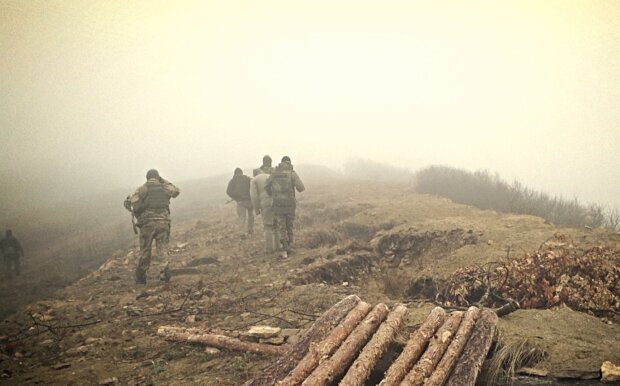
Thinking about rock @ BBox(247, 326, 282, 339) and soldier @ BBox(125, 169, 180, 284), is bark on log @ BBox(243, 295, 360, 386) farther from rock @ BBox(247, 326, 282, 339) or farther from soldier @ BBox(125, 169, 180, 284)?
soldier @ BBox(125, 169, 180, 284)

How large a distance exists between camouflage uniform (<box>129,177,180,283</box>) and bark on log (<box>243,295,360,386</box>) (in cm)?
502

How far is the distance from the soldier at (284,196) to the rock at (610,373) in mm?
6637

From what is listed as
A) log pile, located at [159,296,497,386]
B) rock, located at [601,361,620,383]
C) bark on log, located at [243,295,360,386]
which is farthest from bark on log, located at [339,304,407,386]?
rock, located at [601,361,620,383]

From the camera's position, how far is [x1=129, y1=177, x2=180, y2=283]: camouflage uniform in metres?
7.84

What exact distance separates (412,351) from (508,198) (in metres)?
10.2

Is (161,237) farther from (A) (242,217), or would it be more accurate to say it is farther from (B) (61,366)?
(A) (242,217)

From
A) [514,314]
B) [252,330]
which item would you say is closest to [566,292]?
[514,314]

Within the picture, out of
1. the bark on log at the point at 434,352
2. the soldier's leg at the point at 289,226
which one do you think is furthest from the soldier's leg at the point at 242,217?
the bark on log at the point at 434,352

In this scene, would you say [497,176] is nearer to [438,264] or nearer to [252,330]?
[438,264]

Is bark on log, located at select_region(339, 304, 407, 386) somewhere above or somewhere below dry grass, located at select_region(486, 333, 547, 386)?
above

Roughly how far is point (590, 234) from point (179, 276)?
824 centimetres

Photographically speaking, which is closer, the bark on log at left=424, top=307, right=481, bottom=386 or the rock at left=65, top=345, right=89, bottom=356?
the bark on log at left=424, top=307, right=481, bottom=386

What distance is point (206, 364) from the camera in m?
4.29

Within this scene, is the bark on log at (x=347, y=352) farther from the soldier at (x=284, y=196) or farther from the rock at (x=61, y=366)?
the soldier at (x=284, y=196)
